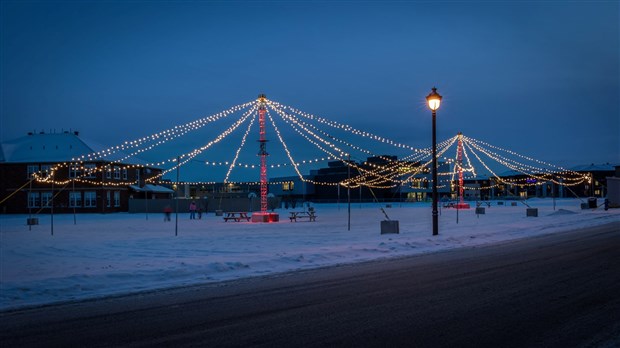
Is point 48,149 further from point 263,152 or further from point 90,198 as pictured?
point 263,152

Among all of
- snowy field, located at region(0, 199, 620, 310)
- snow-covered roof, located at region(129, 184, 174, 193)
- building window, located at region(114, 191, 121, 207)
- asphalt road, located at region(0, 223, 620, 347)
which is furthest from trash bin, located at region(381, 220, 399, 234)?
building window, located at region(114, 191, 121, 207)

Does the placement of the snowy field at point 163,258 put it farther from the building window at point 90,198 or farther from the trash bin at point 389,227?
the building window at point 90,198

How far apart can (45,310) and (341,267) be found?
22.6ft

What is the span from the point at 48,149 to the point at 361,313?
63.5 metres

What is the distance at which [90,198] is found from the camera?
60.9 m

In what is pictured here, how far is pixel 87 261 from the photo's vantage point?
15.2m

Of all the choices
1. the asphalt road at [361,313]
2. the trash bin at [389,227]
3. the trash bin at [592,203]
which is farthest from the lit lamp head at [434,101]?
the trash bin at [592,203]

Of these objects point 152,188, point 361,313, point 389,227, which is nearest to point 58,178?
point 152,188

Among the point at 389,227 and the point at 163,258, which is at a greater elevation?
the point at 389,227

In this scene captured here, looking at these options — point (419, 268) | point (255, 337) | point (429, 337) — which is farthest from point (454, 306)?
point (419, 268)

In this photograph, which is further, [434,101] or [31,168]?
[31,168]

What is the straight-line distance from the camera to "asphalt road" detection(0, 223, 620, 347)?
6.74 metres

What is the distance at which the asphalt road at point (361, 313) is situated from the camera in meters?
6.74

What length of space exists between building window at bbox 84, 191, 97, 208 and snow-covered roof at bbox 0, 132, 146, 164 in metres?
4.08
